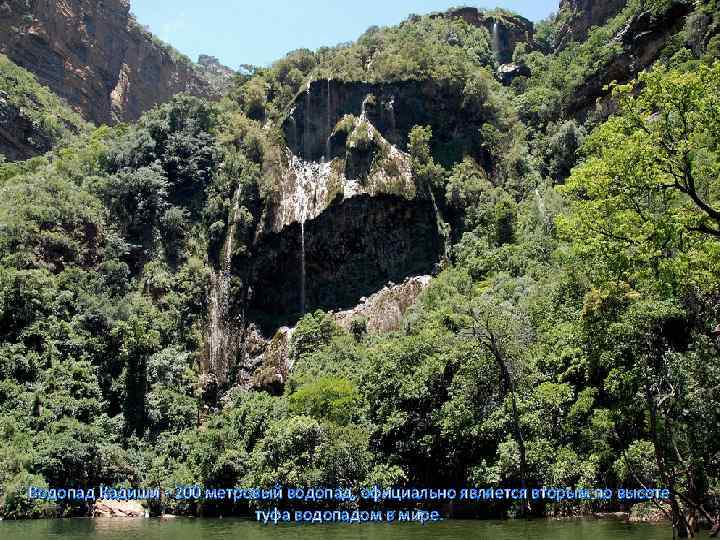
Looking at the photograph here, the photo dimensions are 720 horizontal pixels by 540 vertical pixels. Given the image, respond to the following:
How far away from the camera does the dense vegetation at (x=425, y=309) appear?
12.7 m

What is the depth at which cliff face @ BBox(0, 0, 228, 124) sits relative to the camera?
192 feet

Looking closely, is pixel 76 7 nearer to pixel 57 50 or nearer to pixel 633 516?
pixel 57 50

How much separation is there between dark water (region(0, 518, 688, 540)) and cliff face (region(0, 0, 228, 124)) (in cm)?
4954

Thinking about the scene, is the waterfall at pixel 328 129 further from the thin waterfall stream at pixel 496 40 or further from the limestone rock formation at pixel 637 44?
the thin waterfall stream at pixel 496 40

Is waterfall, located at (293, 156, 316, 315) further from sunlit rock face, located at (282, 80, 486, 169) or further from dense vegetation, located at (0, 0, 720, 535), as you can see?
dense vegetation, located at (0, 0, 720, 535)

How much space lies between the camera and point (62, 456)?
93.4ft

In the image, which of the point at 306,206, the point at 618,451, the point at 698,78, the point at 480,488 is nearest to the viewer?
the point at 698,78

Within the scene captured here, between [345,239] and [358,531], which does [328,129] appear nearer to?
[345,239]

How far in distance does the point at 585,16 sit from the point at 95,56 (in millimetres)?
47491

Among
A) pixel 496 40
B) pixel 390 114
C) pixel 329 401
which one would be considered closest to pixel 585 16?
pixel 496 40

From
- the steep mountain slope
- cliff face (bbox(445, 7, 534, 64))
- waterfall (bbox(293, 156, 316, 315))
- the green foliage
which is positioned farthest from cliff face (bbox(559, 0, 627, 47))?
the steep mountain slope

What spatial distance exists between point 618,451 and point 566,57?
41.8 metres

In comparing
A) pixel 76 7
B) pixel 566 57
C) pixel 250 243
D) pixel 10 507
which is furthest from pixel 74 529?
pixel 76 7

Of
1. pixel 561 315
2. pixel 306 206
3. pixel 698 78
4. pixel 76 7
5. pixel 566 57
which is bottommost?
pixel 561 315
